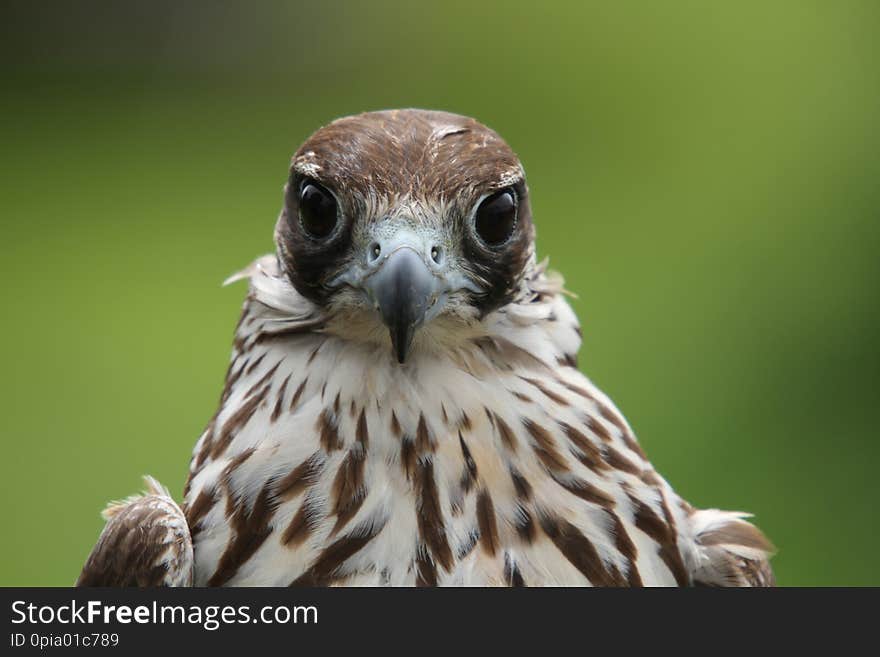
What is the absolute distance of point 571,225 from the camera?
7715mm

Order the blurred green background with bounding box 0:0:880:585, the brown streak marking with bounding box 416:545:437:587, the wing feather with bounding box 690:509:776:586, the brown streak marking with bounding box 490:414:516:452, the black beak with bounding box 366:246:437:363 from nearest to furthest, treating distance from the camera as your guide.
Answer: the black beak with bounding box 366:246:437:363, the brown streak marking with bounding box 416:545:437:587, the brown streak marking with bounding box 490:414:516:452, the wing feather with bounding box 690:509:776:586, the blurred green background with bounding box 0:0:880:585

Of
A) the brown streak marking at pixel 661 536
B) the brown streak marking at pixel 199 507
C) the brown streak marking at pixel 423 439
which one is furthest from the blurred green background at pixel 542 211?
the brown streak marking at pixel 423 439

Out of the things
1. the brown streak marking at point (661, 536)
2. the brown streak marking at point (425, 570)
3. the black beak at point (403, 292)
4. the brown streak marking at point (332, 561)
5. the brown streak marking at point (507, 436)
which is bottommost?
the brown streak marking at point (425, 570)

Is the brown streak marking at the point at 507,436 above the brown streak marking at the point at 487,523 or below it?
above

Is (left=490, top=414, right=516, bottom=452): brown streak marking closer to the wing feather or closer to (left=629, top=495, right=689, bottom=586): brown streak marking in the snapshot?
(left=629, top=495, right=689, bottom=586): brown streak marking

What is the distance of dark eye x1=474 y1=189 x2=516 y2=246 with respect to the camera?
2627 mm

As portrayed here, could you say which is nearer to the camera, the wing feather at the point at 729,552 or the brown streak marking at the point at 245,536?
the brown streak marking at the point at 245,536

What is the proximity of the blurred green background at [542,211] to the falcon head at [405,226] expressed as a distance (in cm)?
329

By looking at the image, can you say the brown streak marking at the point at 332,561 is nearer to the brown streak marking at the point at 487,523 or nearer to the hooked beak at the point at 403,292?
the brown streak marking at the point at 487,523

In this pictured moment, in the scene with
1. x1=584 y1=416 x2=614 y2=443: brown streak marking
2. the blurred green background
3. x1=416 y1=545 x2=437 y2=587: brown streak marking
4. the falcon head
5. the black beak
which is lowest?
x1=416 y1=545 x2=437 y2=587: brown streak marking

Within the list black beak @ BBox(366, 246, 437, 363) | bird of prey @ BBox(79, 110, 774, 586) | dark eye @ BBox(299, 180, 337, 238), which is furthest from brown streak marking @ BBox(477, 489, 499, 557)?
dark eye @ BBox(299, 180, 337, 238)

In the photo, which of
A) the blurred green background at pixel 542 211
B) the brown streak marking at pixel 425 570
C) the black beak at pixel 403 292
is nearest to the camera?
the black beak at pixel 403 292

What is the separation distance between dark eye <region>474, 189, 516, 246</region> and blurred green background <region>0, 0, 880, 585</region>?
328 cm

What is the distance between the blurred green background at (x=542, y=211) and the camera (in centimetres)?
624
